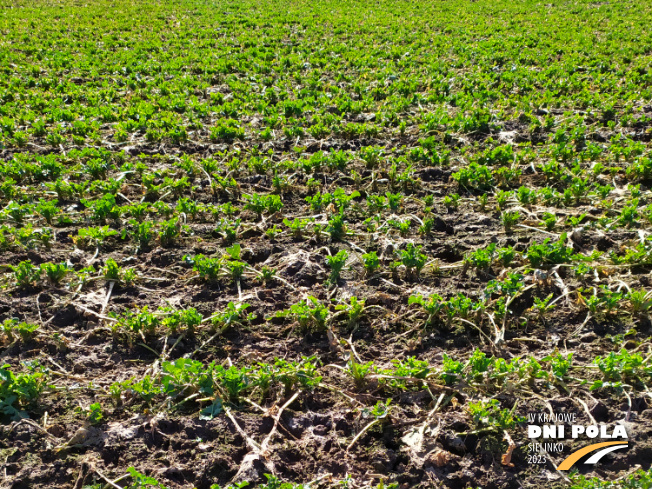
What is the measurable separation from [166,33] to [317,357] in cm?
1245

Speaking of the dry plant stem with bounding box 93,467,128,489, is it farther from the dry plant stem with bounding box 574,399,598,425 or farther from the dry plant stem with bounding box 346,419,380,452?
the dry plant stem with bounding box 574,399,598,425

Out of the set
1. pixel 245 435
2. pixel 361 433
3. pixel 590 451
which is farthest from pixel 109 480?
pixel 590 451

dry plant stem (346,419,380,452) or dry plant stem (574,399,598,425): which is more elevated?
dry plant stem (574,399,598,425)

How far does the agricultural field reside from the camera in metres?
2.67

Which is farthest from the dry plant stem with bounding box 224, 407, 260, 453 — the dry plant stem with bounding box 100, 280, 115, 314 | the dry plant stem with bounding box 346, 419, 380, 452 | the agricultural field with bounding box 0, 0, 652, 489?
the dry plant stem with bounding box 100, 280, 115, 314

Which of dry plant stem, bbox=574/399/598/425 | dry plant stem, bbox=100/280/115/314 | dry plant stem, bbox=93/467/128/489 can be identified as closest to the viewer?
dry plant stem, bbox=93/467/128/489

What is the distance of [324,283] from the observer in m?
3.84

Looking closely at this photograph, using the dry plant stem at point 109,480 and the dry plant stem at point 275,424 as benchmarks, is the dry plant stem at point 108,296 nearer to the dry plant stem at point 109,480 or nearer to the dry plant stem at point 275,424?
the dry plant stem at point 109,480

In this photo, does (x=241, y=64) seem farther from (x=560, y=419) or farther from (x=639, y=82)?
(x=560, y=419)

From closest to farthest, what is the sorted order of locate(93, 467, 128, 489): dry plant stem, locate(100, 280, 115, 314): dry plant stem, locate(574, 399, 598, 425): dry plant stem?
locate(93, 467, 128, 489): dry plant stem → locate(574, 399, 598, 425): dry plant stem → locate(100, 280, 115, 314): dry plant stem

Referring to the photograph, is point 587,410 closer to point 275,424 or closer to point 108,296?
point 275,424

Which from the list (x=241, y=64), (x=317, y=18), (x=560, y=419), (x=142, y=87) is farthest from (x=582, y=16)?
(x=560, y=419)

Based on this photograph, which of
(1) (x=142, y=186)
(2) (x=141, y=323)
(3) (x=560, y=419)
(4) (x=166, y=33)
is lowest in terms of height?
(3) (x=560, y=419)

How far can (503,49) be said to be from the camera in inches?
413
